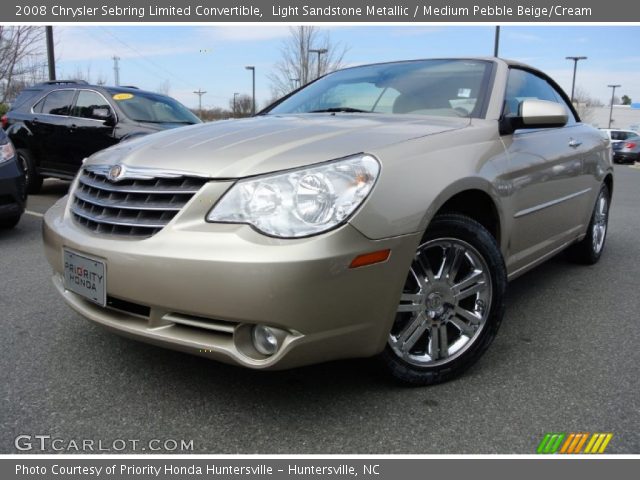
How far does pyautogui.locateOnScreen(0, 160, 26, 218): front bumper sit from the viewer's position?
16.1ft

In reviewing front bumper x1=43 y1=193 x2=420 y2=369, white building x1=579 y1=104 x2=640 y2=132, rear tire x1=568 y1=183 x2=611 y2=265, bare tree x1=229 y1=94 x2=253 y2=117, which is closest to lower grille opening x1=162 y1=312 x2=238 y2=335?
front bumper x1=43 y1=193 x2=420 y2=369

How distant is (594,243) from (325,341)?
335 centimetres

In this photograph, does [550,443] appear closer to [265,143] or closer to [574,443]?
[574,443]

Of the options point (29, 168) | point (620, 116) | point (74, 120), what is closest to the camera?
point (74, 120)

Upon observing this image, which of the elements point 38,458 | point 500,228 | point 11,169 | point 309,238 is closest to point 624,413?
point 500,228

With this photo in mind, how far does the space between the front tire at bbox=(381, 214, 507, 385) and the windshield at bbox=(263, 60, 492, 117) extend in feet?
2.62

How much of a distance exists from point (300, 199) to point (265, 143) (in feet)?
1.30

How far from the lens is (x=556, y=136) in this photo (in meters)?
3.38

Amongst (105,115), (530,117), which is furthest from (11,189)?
(530,117)

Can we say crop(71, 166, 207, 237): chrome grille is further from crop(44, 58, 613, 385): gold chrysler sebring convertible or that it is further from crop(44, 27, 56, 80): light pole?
crop(44, 27, 56, 80): light pole

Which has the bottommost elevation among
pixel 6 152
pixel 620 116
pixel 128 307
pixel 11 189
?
pixel 620 116

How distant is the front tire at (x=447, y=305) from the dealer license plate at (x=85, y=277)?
1119mm

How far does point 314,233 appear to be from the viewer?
1.86 m

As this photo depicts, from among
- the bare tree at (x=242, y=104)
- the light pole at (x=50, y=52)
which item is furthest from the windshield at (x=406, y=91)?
the bare tree at (x=242, y=104)
